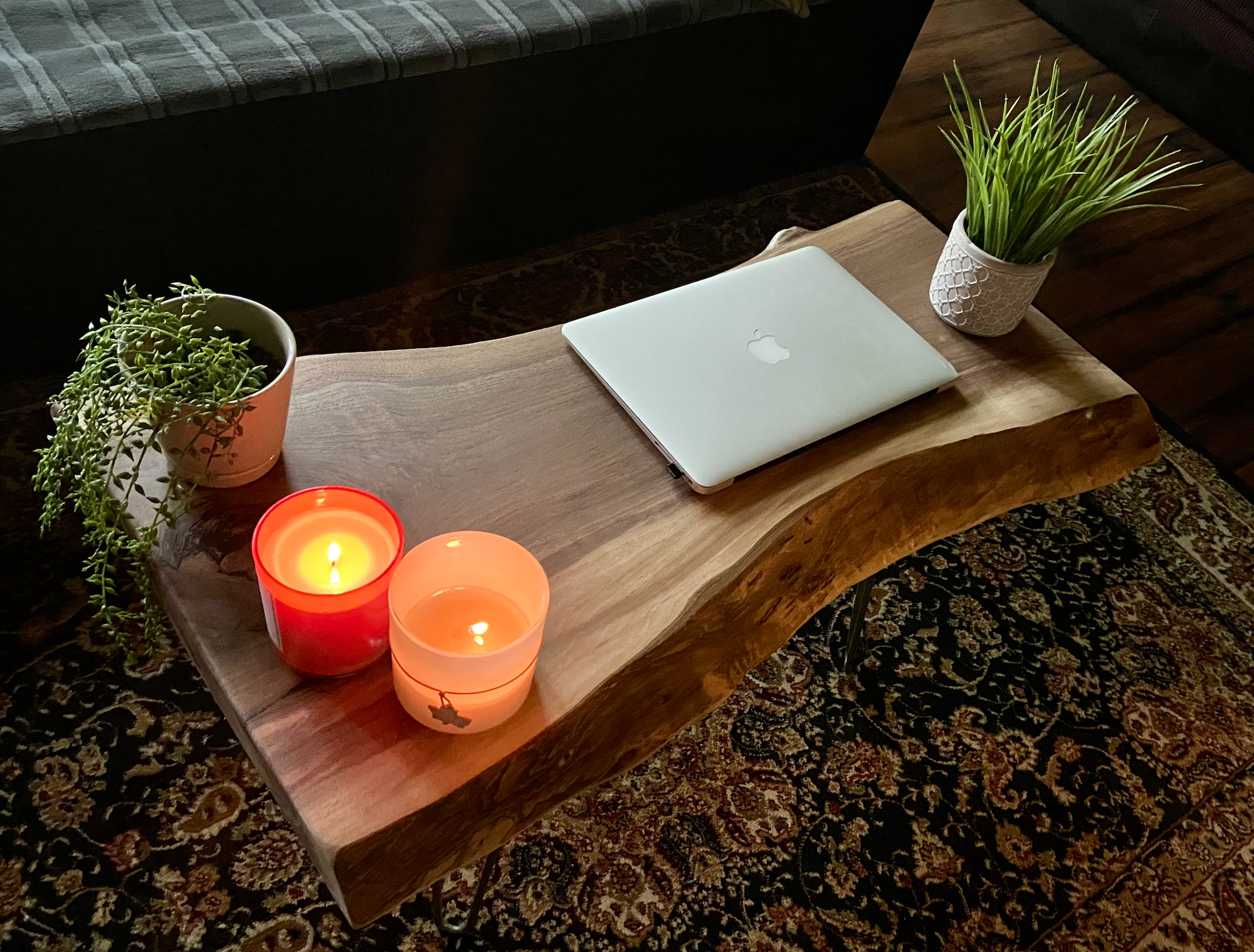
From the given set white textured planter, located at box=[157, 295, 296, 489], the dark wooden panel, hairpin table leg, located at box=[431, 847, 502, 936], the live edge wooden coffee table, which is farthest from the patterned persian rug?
white textured planter, located at box=[157, 295, 296, 489]

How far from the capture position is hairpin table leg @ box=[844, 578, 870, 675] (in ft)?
4.29

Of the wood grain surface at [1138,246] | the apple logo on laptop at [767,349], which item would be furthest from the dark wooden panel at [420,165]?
the apple logo on laptop at [767,349]

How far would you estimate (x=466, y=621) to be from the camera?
2.42 feet

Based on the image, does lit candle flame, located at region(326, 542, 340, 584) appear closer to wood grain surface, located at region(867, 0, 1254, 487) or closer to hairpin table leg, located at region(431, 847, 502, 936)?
hairpin table leg, located at region(431, 847, 502, 936)

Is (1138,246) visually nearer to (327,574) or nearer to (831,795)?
(831,795)

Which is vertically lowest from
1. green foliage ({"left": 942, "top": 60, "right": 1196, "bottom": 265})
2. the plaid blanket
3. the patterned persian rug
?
the patterned persian rug

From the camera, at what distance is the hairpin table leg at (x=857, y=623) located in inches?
51.5

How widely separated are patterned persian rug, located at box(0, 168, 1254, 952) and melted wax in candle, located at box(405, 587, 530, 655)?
1.65ft

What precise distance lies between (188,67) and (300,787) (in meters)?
1.06

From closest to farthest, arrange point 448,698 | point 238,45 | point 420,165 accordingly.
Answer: point 448,698 → point 238,45 → point 420,165

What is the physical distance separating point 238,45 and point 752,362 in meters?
0.92

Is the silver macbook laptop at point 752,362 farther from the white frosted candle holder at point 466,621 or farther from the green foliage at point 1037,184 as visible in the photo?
the white frosted candle holder at point 466,621

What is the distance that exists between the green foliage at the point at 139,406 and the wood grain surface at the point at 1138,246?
70.5 inches

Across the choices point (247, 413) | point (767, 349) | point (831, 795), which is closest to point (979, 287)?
point (767, 349)
